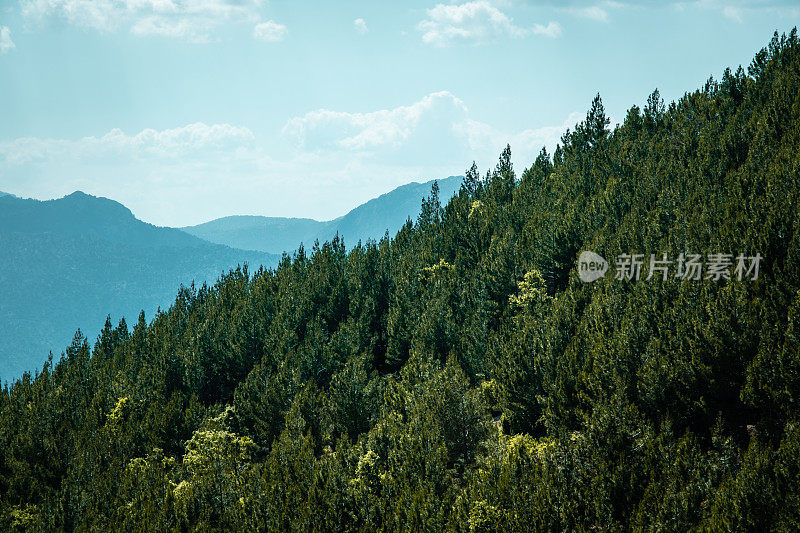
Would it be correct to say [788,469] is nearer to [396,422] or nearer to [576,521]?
[576,521]

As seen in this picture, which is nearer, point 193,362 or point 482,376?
point 482,376

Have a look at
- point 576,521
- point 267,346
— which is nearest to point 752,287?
point 576,521

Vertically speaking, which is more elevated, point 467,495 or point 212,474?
point 467,495

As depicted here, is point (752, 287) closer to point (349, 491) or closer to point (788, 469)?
point (788, 469)

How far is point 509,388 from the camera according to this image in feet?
98.3

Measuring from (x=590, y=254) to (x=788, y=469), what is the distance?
24.7m

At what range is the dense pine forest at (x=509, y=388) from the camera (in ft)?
62.0

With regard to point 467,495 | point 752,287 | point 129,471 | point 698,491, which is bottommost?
point 129,471

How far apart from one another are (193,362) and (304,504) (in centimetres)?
3146

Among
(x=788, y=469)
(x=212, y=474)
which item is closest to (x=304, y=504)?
(x=212, y=474)

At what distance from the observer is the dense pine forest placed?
18.9 m

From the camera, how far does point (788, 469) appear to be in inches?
601

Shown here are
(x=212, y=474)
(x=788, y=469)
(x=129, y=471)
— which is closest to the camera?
(x=788, y=469)

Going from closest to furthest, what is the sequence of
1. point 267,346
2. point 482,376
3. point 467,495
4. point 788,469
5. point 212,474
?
point 788,469 < point 467,495 < point 212,474 < point 482,376 < point 267,346
